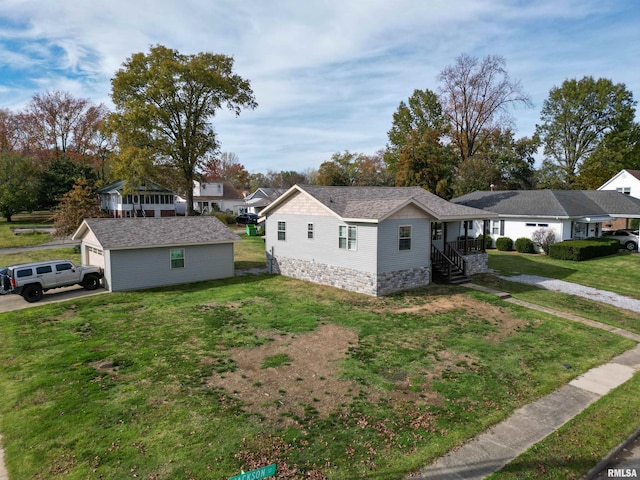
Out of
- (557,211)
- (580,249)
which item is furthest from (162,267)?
(557,211)

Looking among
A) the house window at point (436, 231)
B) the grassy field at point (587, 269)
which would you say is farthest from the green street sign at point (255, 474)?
the grassy field at point (587, 269)

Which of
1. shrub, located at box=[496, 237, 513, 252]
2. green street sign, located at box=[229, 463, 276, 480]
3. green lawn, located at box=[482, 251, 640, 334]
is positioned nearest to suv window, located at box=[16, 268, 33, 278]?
green street sign, located at box=[229, 463, 276, 480]

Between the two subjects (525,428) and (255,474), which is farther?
(525,428)

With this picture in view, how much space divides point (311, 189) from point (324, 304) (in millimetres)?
7454

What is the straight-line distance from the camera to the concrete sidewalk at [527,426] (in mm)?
7121

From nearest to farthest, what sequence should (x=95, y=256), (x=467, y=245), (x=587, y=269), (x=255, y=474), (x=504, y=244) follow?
1. (x=255, y=474)
2. (x=95, y=256)
3. (x=467, y=245)
4. (x=587, y=269)
5. (x=504, y=244)

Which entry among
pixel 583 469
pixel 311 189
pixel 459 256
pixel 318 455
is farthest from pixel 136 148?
pixel 583 469

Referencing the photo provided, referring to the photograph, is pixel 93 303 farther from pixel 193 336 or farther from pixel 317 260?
pixel 317 260

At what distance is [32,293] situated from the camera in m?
18.5

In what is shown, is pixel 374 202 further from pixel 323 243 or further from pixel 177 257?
pixel 177 257

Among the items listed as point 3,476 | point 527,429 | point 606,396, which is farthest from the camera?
point 606,396

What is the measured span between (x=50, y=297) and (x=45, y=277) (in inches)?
40.3

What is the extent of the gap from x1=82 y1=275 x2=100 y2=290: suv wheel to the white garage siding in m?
0.69

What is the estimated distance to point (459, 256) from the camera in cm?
2245
